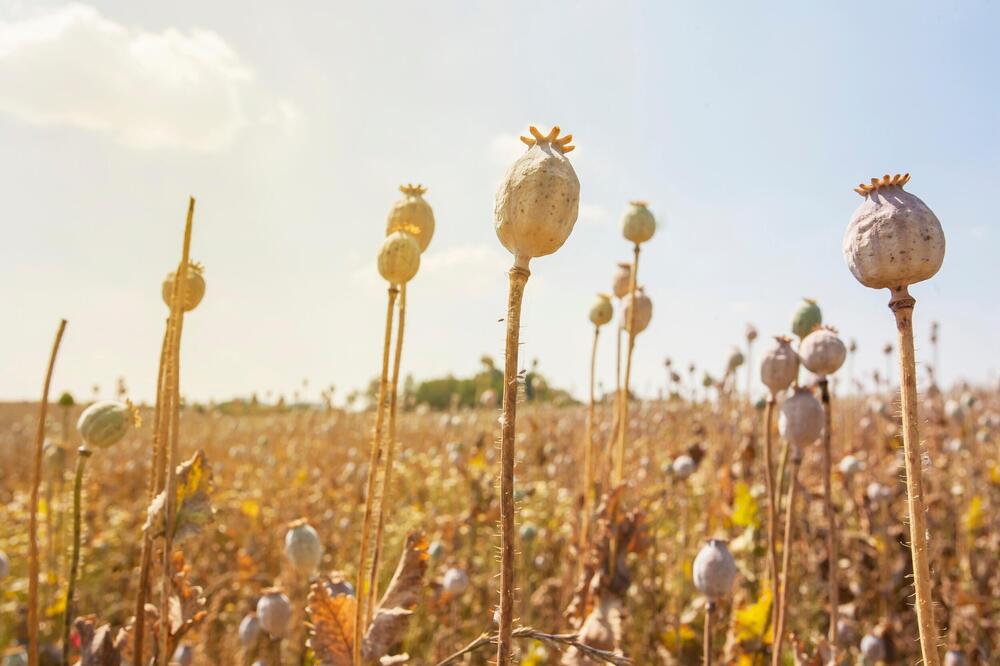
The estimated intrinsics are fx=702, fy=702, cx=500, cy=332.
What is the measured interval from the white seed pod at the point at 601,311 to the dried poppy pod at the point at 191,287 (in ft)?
4.36

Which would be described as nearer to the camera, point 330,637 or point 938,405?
point 330,637

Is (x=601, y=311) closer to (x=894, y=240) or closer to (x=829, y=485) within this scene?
(x=829, y=485)

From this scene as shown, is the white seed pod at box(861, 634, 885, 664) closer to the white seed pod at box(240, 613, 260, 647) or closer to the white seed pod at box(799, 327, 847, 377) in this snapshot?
the white seed pod at box(799, 327, 847, 377)

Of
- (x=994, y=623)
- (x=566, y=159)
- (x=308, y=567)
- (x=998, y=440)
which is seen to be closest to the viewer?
(x=566, y=159)

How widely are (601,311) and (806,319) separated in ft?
2.28

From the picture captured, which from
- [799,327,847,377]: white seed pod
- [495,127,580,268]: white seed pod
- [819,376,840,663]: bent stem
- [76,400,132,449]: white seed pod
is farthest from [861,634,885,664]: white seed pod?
[76,400,132,449]: white seed pod

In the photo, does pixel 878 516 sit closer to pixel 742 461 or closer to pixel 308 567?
pixel 742 461

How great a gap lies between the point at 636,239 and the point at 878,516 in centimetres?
252

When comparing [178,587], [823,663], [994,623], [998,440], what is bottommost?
[994,623]

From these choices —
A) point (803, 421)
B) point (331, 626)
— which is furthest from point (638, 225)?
point (331, 626)

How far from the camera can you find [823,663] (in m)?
1.31

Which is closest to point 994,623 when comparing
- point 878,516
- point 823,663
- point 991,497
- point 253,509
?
point 878,516

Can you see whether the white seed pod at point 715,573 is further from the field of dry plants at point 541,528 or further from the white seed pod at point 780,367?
the white seed pod at point 780,367

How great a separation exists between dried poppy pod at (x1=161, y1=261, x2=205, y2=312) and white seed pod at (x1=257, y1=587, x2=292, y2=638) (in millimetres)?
693
